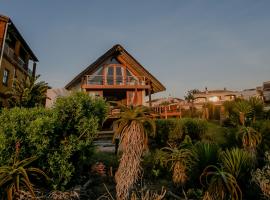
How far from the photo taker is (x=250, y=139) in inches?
479

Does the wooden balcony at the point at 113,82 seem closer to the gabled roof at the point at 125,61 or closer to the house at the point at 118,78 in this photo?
the house at the point at 118,78

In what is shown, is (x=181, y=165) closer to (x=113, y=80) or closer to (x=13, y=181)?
(x=13, y=181)

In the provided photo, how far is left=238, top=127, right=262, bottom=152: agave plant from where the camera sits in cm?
1213

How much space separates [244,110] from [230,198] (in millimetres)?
9210

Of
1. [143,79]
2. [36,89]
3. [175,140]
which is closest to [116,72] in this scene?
[143,79]

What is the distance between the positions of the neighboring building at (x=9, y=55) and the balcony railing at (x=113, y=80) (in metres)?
7.88

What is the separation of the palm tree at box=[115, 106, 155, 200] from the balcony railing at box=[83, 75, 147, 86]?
65.4 feet

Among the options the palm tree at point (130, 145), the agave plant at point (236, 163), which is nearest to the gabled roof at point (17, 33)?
the palm tree at point (130, 145)

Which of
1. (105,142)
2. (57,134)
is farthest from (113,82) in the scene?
(57,134)

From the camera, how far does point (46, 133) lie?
8.93 m

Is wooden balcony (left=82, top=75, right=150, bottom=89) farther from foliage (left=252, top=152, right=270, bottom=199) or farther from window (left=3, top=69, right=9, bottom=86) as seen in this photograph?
foliage (left=252, top=152, right=270, bottom=199)

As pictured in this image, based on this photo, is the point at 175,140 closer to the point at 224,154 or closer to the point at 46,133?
the point at 224,154

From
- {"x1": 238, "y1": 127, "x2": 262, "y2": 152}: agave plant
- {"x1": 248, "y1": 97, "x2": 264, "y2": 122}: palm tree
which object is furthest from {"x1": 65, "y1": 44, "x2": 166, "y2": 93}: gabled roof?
{"x1": 238, "y1": 127, "x2": 262, "y2": 152}: agave plant

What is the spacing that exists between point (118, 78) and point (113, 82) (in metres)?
0.89
